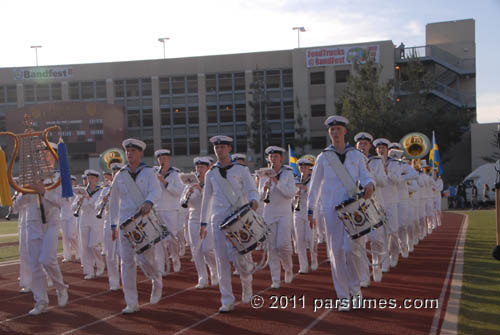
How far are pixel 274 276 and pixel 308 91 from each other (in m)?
44.8

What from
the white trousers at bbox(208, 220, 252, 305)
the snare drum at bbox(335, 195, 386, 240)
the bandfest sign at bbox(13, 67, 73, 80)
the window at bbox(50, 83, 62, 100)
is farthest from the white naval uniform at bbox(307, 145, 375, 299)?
the window at bbox(50, 83, 62, 100)

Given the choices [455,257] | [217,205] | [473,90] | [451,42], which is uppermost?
[451,42]

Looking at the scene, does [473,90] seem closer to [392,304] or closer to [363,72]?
[363,72]

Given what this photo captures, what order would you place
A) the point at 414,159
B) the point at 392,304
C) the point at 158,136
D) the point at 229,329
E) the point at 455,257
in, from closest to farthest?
the point at 229,329 < the point at 392,304 < the point at 455,257 < the point at 414,159 < the point at 158,136

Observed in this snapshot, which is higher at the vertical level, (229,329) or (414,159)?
(414,159)

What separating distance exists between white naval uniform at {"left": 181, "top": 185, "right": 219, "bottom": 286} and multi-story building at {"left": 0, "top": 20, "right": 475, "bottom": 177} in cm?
3950

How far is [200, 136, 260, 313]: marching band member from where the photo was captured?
8375 millimetres

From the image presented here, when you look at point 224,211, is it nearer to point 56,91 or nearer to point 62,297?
point 62,297

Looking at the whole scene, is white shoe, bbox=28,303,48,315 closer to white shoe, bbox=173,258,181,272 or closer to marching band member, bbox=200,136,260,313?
marching band member, bbox=200,136,260,313

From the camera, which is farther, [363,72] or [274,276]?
[363,72]

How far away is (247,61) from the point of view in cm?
5456

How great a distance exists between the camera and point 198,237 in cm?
1139

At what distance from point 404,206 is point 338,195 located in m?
5.91

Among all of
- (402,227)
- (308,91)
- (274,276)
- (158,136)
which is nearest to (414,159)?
(402,227)
